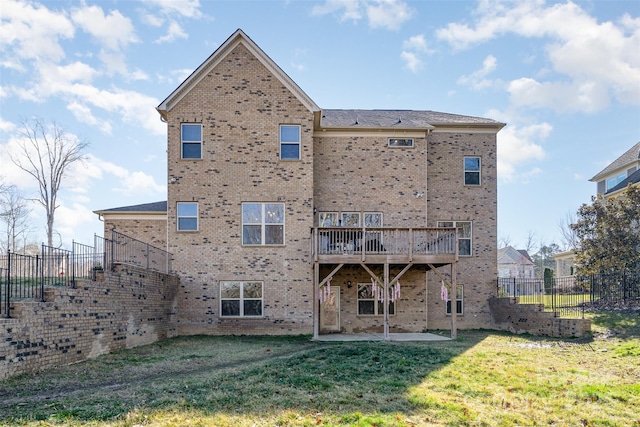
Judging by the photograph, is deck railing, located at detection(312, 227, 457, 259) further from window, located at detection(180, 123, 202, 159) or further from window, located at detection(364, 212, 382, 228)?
window, located at detection(180, 123, 202, 159)

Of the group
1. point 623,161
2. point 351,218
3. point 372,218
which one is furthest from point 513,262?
point 351,218

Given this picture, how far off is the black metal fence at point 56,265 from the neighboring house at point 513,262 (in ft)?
182

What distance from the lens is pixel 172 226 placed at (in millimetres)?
18250

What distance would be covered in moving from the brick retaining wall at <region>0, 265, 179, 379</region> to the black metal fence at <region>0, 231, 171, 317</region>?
11.2 inches

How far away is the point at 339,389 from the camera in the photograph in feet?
26.7

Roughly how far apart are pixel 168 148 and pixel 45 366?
1036 centimetres

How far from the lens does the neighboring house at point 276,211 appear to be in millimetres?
17922

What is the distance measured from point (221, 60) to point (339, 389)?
14.2 meters

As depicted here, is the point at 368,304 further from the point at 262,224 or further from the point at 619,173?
the point at 619,173

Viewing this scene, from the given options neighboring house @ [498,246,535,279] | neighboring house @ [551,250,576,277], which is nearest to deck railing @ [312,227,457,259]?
neighboring house @ [551,250,576,277]

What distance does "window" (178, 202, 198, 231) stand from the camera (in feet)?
60.0

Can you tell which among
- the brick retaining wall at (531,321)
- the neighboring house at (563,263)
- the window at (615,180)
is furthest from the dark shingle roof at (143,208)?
the window at (615,180)

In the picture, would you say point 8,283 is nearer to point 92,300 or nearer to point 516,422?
point 92,300

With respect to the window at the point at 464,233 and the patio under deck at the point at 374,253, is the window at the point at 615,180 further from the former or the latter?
the patio under deck at the point at 374,253
